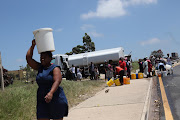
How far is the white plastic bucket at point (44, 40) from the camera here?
157 inches

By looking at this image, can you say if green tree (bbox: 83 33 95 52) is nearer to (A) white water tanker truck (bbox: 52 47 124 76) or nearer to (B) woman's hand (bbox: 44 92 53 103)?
(A) white water tanker truck (bbox: 52 47 124 76)

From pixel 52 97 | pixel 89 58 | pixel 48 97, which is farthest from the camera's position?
pixel 89 58

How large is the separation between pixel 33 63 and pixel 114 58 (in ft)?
78.9

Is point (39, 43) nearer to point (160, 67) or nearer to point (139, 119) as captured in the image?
point (139, 119)

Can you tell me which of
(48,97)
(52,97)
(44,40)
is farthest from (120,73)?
(48,97)

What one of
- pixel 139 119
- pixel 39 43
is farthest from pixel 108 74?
pixel 39 43

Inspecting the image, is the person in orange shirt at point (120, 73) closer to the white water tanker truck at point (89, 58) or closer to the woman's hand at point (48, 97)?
the woman's hand at point (48, 97)

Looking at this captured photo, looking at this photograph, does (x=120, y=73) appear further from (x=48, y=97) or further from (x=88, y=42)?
A: (x=88, y=42)

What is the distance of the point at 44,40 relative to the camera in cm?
400

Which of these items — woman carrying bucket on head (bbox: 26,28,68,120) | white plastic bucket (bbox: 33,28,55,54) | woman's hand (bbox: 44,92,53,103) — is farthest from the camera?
white plastic bucket (bbox: 33,28,55,54)

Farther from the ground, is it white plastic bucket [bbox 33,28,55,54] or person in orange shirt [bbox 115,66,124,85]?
white plastic bucket [bbox 33,28,55,54]

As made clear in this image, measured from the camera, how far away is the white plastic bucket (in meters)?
3.98

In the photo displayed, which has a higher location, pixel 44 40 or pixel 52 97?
pixel 44 40

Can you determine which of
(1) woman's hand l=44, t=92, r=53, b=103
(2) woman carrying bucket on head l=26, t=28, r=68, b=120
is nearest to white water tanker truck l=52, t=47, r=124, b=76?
(2) woman carrying bucket on head l=26, t=28, r=68, b=120
